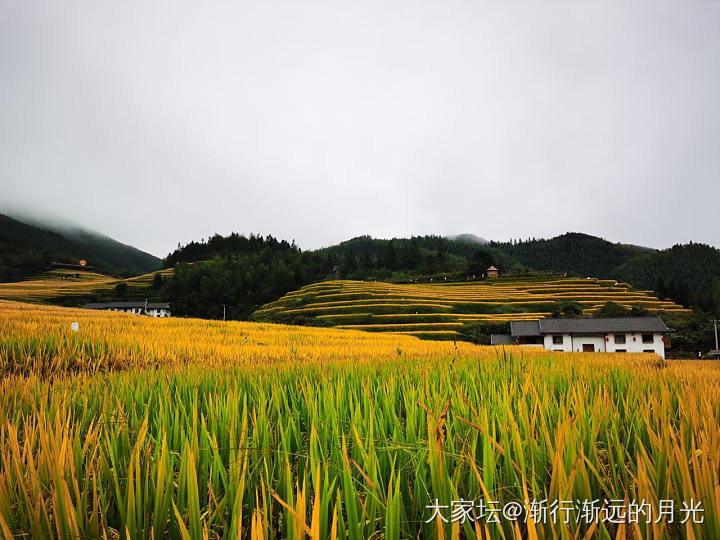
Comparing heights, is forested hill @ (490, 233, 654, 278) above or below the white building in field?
above

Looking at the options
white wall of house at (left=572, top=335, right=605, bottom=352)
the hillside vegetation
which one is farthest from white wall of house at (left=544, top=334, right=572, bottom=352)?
the hillside vegetation

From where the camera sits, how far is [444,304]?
51.8 m

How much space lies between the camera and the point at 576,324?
36812 millimetres

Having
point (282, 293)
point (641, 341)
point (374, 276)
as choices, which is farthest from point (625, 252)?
point (282, 293)

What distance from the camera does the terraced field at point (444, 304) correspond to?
147 feet

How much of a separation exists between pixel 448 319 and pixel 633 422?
147 ft

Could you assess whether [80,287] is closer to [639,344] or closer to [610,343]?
[610,343]

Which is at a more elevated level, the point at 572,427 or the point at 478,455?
the point at 572,427

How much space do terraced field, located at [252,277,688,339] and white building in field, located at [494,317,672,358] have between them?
25.5 ft

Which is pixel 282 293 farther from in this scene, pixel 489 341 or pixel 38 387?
pixel 38 387

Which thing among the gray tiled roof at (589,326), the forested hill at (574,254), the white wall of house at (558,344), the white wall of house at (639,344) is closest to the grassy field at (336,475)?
the gray tiled roof at (589,326)

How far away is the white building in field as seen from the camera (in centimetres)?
3484

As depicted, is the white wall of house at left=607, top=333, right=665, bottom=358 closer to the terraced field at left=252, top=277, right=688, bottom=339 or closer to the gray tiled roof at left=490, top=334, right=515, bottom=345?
the gray tiled roof at left=490, top=334, right=515, bottom=345

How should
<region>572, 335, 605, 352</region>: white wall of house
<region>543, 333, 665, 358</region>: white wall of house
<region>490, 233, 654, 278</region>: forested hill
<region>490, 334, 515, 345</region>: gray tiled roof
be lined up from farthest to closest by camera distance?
<region>490, 233, 654, 278</region>: forested hill, <region>490, 334, 515, 345</region>: gray tiled roof, <region>572, 335, 605, 352</region>: white wall of house, <region>543, 333, 665, 358</region>: white wall of house
